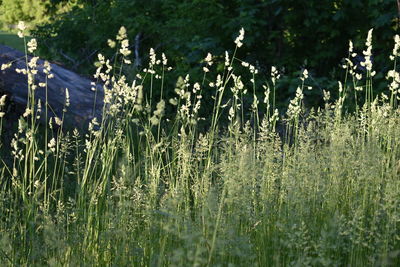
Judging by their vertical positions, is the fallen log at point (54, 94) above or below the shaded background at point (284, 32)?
below

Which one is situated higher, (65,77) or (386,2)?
(386,2)

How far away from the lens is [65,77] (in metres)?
6.89

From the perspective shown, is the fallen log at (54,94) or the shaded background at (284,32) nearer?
the fallen log at (54,94)

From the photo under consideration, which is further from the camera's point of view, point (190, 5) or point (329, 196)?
point (190, 5)

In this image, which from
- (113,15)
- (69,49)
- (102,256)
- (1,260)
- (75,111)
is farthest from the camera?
(69,49)

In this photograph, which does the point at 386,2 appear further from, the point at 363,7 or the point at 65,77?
the point at 65,77

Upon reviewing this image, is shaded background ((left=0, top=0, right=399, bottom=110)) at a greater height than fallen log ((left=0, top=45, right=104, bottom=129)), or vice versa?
shaded background ((left=0, top=0, right=399, bottom=110))

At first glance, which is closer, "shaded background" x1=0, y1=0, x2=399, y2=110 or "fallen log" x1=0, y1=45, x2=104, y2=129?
"fallen log" x1=0, y1=45, x2=104, y2=129

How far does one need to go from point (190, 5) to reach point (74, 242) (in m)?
5.23

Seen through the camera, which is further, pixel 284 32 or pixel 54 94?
pixel 284 32

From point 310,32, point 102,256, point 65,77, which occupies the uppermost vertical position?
point 310,32

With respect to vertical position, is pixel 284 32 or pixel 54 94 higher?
pixel 284 32

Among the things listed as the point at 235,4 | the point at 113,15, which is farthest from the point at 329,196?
the point at 113,15

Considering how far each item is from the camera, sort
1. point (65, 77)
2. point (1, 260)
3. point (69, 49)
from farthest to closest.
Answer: point (69, 49) < point (65, 77) < point (1, 260)
